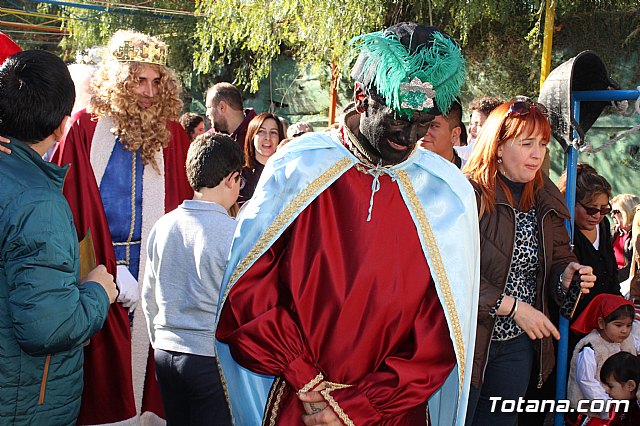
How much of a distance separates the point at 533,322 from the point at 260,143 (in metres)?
3.17

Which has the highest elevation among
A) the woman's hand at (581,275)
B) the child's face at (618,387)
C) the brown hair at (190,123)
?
the brown hair at (190,123)

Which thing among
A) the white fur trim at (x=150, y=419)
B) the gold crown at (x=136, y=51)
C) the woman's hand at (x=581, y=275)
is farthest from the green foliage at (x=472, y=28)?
the woman's hand at (x=581, y=275)

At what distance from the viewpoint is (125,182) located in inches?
165

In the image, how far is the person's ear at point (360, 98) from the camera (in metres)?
2.37

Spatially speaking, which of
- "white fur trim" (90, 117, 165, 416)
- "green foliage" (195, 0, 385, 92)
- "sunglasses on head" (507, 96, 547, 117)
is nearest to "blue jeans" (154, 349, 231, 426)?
"white fur trim" (90, 117, 165, 416)

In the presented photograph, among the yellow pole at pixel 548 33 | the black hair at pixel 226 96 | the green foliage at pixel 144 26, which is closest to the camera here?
the black hair at pixel 226 96

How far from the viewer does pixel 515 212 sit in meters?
3.59

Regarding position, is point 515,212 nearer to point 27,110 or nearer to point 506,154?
point 506,154

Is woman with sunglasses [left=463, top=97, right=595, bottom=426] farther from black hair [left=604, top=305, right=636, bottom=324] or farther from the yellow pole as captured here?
the yellow pole

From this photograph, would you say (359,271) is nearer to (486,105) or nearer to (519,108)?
(519,108)

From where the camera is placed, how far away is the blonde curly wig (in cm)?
410

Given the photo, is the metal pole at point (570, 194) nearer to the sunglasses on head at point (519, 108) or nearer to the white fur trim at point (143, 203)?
the sunglasses on head at point (519, 108)

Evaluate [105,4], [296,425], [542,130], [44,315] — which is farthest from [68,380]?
[105,4]

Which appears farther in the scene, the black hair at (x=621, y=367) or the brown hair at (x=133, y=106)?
the black hair at (x=621, y=367)
